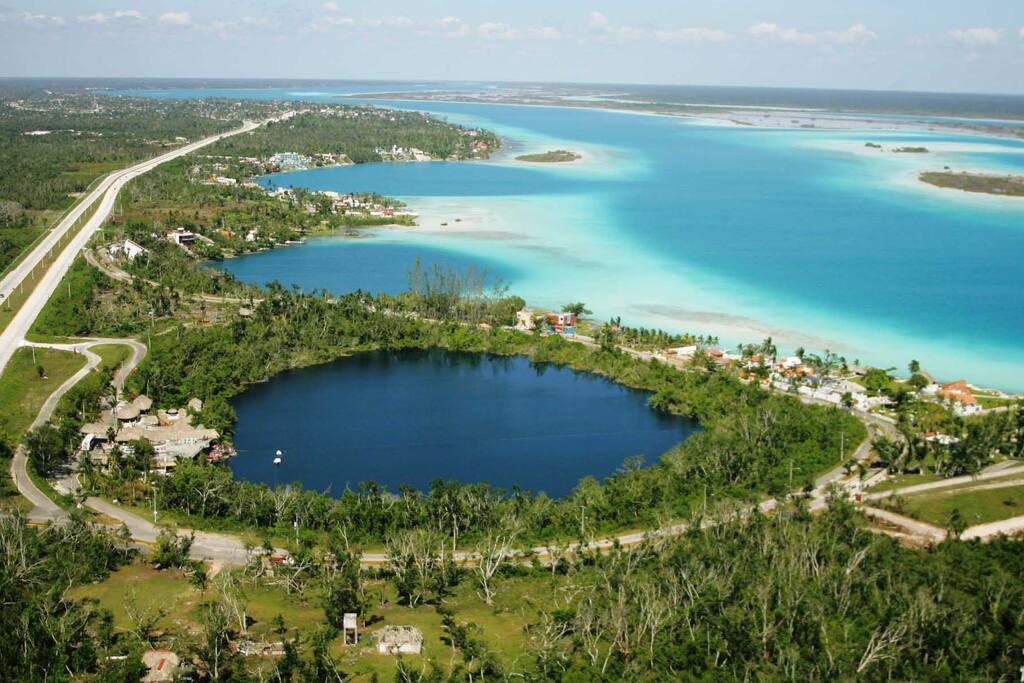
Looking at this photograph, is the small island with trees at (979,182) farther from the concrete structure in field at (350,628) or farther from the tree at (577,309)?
the concrete structure in field at (350,628)

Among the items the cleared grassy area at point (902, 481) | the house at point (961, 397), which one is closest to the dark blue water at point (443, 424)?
the cleared grassy area at point (902, 481)

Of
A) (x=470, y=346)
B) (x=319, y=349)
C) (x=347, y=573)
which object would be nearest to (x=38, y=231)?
(x=319, y=349)

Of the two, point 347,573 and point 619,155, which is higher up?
point 619,155

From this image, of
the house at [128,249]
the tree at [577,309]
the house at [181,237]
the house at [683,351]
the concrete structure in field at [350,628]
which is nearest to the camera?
the concrete structure in field at [350,628]

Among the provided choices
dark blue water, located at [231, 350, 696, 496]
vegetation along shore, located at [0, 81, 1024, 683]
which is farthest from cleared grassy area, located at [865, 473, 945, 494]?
dark blue water, located at [231, 350, 696, 496]

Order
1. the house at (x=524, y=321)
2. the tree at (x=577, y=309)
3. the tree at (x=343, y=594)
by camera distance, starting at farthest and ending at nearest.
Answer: the tree at (x=577, y=309), the house at (x=524, y=321), the tree at (x=343, y=594)

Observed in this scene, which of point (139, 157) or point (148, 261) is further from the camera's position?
point (139, 157)

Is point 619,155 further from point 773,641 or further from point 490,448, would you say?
point 773,641
